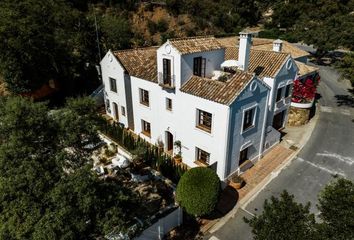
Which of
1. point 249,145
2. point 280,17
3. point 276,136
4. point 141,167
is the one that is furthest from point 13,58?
point 280,17

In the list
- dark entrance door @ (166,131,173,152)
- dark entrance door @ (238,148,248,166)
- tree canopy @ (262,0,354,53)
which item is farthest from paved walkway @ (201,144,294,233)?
tree canopy @ (262,0,354,53)

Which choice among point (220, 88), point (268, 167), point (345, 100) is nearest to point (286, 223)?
point (220, 88)

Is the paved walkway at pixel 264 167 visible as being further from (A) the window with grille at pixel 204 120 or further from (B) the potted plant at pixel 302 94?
(B) the potted plant at pixel 302 94

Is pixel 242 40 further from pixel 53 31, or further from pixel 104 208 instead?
pixel 53 31

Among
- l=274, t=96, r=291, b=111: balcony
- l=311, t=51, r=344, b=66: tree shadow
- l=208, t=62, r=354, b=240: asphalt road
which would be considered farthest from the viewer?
l=311, t=51, r=344, b=66: tree shadow

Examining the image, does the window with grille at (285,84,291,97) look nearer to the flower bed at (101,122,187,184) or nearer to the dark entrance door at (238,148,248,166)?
the dark entrance door at (238,148,248,166)

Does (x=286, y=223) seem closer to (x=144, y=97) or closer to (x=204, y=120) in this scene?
(x=204, y=120)
